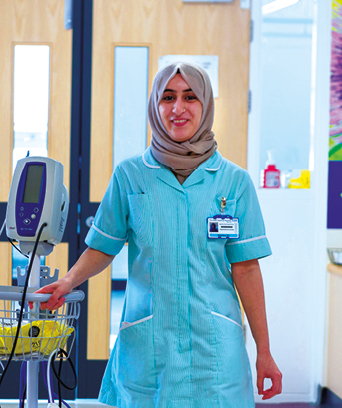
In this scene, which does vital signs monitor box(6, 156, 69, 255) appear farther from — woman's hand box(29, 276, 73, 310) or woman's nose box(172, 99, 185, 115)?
woman's nose box(172, 99, 185, 115)

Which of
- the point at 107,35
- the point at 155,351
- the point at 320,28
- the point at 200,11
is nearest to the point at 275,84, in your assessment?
the point at 320,28

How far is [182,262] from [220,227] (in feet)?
0.45

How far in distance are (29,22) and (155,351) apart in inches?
79.2

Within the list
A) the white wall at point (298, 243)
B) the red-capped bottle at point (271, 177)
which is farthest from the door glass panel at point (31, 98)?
the red-capped bottle at point (271, 177)

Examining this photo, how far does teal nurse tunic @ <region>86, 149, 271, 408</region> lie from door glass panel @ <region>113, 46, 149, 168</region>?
4.09 ft

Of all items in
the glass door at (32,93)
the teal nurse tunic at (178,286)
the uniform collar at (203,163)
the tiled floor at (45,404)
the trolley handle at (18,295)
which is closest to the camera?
the trolley handle at (18,295)

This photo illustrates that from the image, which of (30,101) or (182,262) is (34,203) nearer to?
(182,262)

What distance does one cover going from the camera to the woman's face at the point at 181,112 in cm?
122

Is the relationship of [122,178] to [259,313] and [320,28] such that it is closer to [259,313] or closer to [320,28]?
[259,313]

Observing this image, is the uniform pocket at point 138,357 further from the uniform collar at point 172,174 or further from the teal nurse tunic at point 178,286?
the uniform collar at point 172,174

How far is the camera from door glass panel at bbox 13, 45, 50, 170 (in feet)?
8.03

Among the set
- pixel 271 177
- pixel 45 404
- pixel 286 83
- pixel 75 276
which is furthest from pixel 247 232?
pixel 286 83

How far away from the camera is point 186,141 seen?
1.24 meters

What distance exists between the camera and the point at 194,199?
120 centimetres
